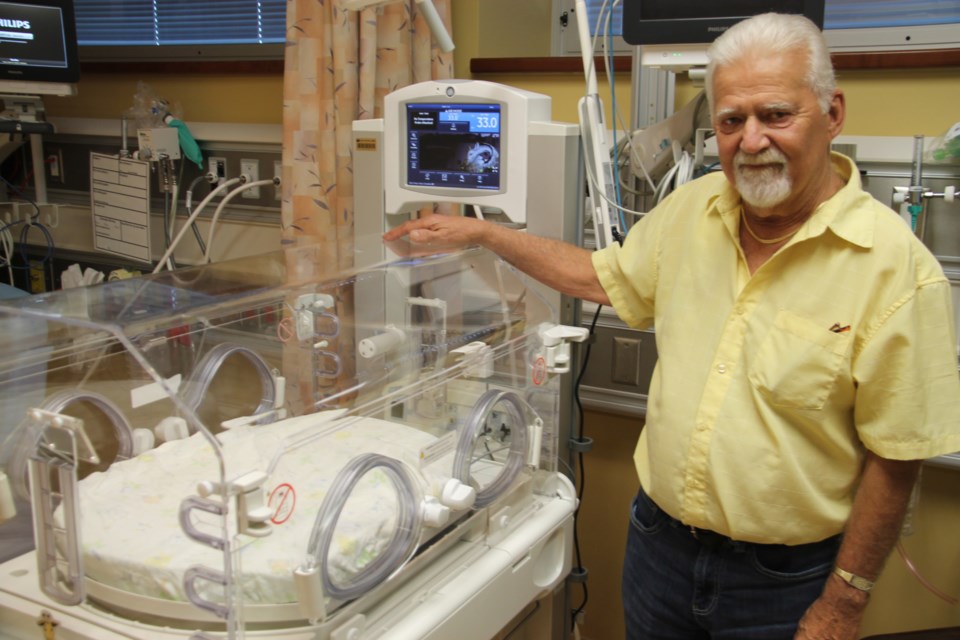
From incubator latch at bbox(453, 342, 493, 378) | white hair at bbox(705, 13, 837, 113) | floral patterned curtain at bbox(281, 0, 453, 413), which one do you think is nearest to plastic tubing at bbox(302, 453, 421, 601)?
incubator latch at bbox(453, 342, 493, 378)

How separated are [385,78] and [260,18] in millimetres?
916

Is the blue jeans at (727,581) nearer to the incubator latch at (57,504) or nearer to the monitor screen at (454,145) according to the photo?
the monitor screen at (454,145)

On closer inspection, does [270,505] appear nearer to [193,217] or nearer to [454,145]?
[454,145]

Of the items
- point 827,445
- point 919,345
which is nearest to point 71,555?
point 827,445

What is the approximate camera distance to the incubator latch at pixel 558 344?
1583 mm

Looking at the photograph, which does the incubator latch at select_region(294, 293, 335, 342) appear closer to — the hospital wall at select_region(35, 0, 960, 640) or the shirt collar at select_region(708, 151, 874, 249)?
the shirt collar at select_region(708, 151, 874, 249)

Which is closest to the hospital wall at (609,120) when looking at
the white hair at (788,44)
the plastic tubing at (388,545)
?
the white hair at (788,44)

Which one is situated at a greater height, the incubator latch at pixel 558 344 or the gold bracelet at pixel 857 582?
the incubator latch at pixel 558 344

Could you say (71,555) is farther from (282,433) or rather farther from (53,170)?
(53,170)

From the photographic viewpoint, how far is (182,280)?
143 centimetres

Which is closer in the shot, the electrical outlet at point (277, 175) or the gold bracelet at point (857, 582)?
the gold bracelet at point (857, 582)

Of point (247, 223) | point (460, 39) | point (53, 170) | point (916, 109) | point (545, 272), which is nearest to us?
point (545, 272)

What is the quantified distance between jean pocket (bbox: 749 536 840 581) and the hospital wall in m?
0.81

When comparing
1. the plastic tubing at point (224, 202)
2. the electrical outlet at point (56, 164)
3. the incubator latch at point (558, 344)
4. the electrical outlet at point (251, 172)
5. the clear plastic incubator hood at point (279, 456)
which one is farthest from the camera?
the electrical outlet at point (56, 164)
